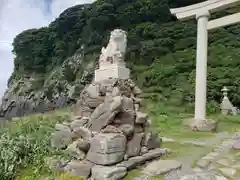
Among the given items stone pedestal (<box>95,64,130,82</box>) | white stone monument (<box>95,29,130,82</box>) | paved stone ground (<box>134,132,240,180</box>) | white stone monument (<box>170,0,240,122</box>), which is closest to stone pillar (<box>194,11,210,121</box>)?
white stone monument (<box>170,0,240,122</box>)

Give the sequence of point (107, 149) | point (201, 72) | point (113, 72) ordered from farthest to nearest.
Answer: point (201, 72)
point (113, 72)
point (107, 149)

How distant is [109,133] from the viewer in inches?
144

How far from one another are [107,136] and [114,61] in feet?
6.94

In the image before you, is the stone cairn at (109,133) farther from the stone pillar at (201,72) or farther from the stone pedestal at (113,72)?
the stone pillar at (201,72)

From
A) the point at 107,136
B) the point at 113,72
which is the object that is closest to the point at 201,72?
the point at 113,72

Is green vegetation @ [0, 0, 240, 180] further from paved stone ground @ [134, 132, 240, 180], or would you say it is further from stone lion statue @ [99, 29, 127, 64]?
stone lion statue @ [99, 29, 127, 64]

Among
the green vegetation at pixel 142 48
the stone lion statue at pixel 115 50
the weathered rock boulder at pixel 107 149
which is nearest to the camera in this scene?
the weathered rock boulder at pixel 107 149

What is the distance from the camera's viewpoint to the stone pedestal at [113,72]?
4.97m

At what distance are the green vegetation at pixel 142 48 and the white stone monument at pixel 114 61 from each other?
6175 mm

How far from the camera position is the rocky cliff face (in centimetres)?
2309

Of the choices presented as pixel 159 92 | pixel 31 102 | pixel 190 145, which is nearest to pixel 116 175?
pixel 190 145

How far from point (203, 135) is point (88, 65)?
1848 centimetres

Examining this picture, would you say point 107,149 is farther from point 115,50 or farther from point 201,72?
point 201,72

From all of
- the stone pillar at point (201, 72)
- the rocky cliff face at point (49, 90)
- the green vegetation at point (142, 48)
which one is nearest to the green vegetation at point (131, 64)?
the green vegetation at point (142, 48)
